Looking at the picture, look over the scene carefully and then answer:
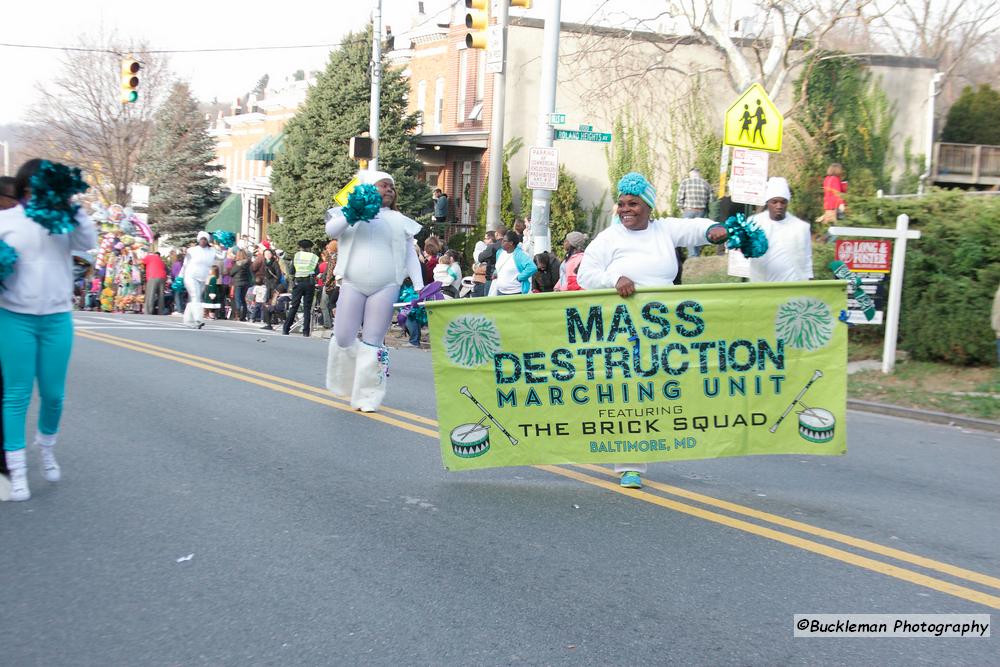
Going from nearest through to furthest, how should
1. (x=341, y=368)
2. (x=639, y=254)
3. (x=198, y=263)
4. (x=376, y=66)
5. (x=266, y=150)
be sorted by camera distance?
(x=639, y=254)
(x=341, y=368)
(x=198, y=263)
(x=376, y=66)
(x=266, y=150)

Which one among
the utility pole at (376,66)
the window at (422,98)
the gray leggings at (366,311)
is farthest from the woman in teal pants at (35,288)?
the window at (422,98)

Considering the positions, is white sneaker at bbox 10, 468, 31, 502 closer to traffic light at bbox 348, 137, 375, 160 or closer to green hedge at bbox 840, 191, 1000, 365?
green hedge at bbox 840, 191, 1000, 365

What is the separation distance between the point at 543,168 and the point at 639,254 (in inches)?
461

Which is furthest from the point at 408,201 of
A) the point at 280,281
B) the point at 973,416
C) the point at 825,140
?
the point at 973,416

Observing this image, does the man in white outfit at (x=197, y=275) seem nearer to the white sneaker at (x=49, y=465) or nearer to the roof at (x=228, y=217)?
the white sneaker at (x=49, y=465)

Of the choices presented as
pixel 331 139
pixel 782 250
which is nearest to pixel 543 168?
pixel 782 250

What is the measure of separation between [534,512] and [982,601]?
8.04 ft

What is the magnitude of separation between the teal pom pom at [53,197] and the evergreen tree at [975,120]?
33.9m

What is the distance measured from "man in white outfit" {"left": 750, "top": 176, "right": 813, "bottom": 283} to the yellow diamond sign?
5153mm

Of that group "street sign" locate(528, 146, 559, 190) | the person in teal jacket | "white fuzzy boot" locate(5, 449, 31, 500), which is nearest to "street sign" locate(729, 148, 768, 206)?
the person in teal jacket

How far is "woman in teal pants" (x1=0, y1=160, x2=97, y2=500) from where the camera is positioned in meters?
6.36

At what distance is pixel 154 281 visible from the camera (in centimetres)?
2933

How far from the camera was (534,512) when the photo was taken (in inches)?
258

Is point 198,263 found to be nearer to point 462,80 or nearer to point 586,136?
Result: point 586,136
